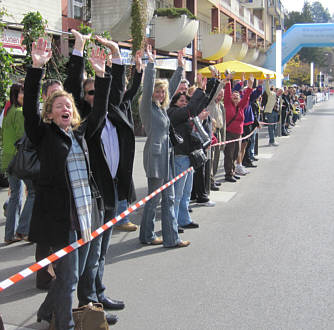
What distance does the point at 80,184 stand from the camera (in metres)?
3.14

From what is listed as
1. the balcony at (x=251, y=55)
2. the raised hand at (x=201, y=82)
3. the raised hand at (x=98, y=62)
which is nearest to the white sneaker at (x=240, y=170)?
the raised hand at (x=201, y=82)

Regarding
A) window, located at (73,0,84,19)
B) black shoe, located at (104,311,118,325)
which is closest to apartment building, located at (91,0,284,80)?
window, located at (73,0,84,19)

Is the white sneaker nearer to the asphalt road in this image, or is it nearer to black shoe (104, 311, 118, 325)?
the asphalt road

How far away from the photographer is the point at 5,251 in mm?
5434

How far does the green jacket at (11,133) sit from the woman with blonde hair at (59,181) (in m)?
2.80

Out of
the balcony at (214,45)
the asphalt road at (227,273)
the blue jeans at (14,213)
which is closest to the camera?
the asphalt road at (227,273)

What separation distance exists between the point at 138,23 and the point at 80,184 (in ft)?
50.9

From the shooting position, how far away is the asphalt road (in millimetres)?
3740

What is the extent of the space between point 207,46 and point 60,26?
16.2m

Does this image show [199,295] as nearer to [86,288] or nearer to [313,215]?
[86,288]

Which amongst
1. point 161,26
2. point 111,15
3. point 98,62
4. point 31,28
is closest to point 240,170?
point 31,28

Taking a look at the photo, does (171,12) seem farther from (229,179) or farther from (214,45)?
(229,179)

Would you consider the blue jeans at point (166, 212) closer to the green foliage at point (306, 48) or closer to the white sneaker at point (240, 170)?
the white sneaker at point (240, 170)

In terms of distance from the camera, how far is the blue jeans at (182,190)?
5.95 meters
